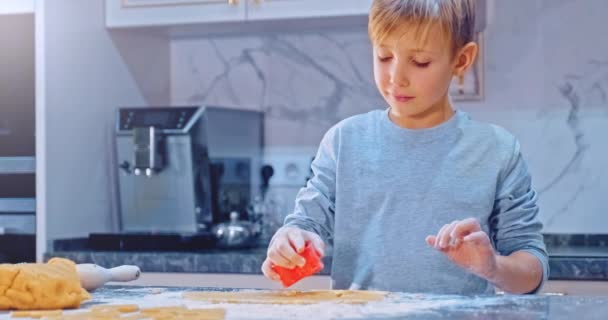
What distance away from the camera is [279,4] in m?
2.46

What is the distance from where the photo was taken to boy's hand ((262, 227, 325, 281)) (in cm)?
123

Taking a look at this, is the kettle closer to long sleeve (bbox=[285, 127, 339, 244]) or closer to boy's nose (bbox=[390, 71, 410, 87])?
long sleeve (bbox=[285, 127, 339, 244])

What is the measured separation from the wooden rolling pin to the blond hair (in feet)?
1.47

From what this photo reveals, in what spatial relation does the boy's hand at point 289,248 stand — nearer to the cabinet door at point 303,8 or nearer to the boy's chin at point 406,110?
the boy's chin at point 406,110

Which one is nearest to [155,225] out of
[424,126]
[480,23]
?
[480,23]

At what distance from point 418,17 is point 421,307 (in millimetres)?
408

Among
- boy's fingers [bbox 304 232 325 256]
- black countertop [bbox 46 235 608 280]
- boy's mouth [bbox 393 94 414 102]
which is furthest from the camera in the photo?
black countertop [bbox 46 235 608 280]

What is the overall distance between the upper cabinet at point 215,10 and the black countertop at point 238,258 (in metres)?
0.58

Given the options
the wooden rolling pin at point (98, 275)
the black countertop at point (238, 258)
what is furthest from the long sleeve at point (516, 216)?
the black countertop at point (238, 258)

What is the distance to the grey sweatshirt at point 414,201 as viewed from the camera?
1.38m

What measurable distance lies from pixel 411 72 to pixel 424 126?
0.13m

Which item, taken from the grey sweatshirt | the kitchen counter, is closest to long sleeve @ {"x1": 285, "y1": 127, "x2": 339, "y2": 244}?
the grey sweatshirt

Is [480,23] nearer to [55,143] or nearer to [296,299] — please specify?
[55,143]

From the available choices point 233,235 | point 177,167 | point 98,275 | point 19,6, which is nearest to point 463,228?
point 98,275
